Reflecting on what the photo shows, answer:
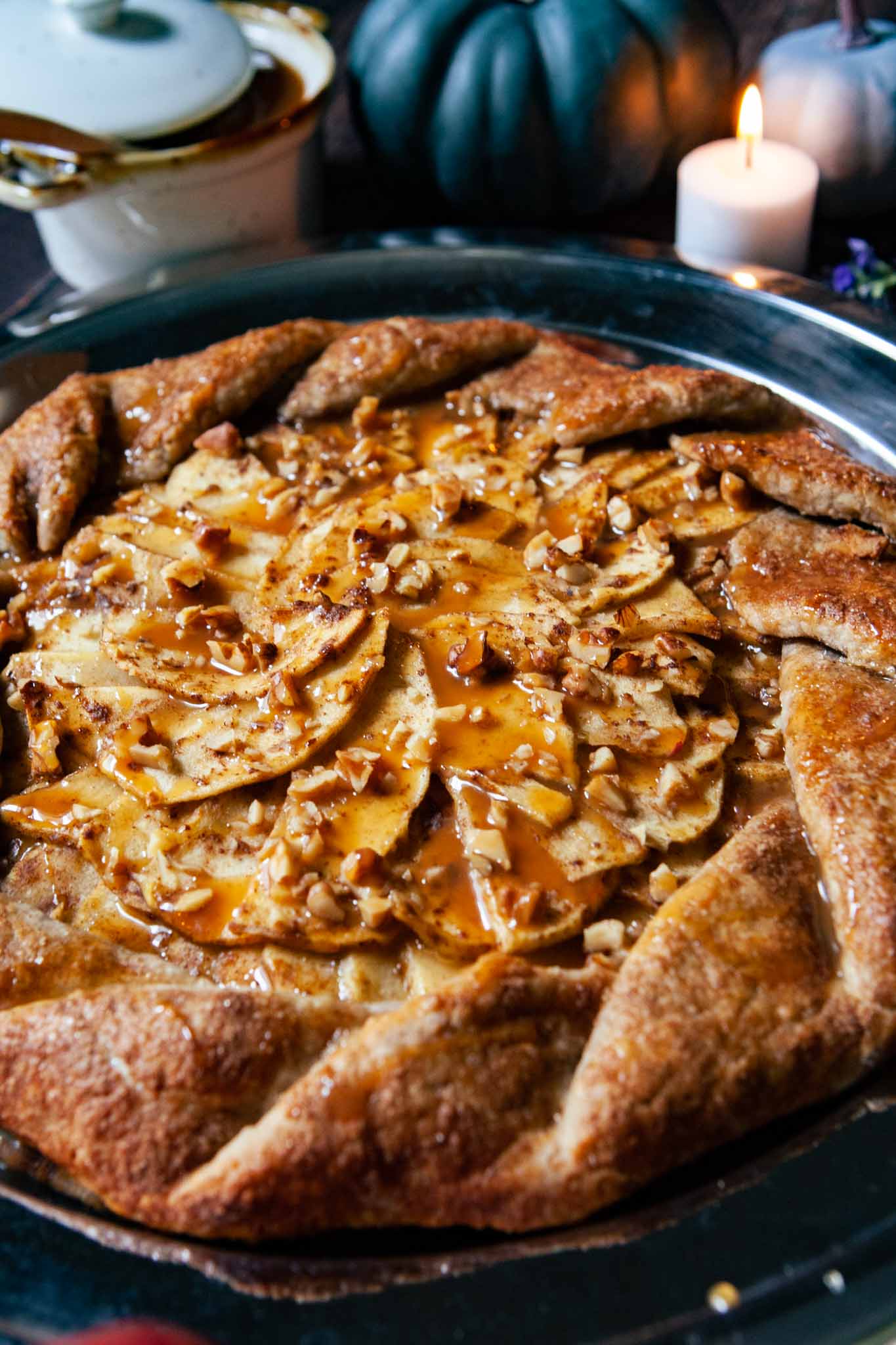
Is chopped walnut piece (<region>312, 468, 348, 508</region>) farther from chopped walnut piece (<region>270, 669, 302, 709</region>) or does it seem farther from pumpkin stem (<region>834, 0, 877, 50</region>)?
pumpkin stem (<region>834, 0, 877, 50</region>)

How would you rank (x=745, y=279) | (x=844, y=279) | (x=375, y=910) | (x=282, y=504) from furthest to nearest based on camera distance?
(x=844, y=279)
(x=745, y=279)
(x=282, y=504)
(x=375, y=910)

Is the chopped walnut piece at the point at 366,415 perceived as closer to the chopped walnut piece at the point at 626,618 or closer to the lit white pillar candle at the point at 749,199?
the chopped walnut piece at the point at 626,618

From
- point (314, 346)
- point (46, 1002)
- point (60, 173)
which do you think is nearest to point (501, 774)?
point (46, 1002)

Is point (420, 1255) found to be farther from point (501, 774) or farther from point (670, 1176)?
point (501, 774)

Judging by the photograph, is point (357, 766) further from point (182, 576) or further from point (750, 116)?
point (750, 116)

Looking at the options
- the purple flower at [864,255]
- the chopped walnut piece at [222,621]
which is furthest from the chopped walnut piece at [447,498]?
the purple flower at [864,255]

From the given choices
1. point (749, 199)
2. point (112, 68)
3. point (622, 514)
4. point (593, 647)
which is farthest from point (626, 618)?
point (112, 68)

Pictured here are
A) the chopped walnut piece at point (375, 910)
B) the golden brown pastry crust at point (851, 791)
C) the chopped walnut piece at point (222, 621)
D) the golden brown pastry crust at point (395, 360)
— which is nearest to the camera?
the golden brown pastry crust at point (851, 791)
